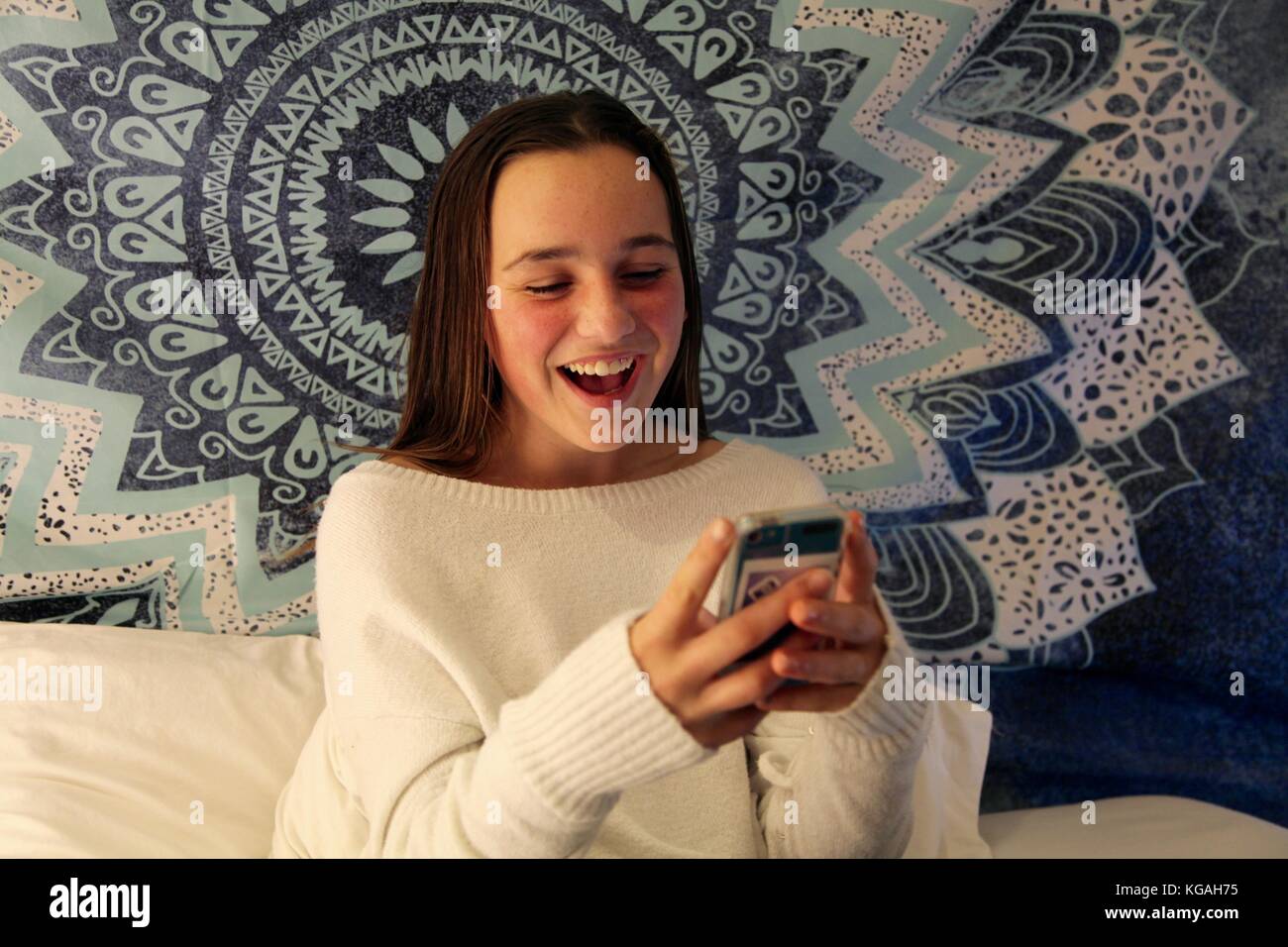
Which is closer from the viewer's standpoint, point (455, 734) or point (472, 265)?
point (455, 734)

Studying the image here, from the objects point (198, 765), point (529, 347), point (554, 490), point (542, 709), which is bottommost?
point (198, 765)

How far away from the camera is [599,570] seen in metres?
1.06

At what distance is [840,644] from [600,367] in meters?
0.34

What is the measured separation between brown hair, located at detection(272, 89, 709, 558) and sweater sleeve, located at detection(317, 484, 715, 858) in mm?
135

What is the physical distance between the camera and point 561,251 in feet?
3.22

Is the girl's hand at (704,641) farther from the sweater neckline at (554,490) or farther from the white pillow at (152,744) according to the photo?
the white pillow at (152,744)

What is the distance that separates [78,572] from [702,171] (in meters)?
0.97

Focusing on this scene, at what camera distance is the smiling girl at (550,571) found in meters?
0.78

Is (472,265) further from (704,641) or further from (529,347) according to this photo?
(704,641)

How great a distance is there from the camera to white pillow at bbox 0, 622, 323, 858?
3.82 feet

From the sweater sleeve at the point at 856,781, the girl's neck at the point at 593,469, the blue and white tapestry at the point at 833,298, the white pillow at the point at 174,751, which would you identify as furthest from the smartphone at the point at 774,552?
the blue and white tapestry at the point at 833,298

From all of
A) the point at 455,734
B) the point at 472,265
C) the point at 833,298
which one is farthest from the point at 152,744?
the point at 833,298

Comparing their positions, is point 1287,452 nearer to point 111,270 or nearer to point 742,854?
point 742,854

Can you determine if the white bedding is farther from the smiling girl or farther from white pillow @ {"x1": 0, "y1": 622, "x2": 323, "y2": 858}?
Answer: the smiling girl
